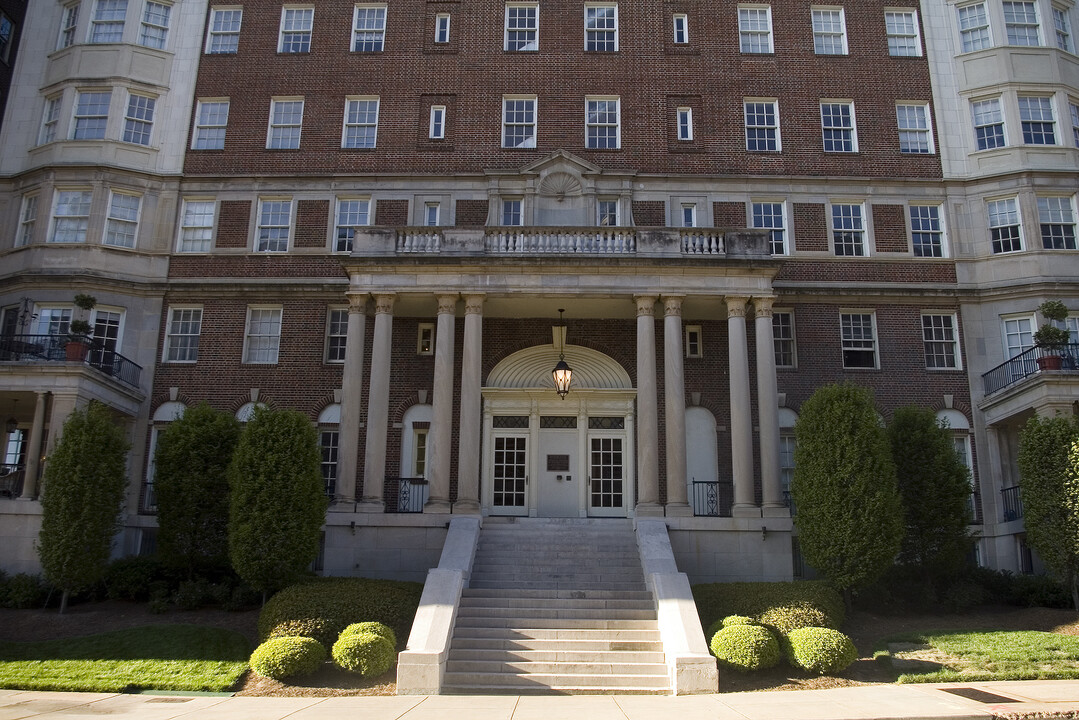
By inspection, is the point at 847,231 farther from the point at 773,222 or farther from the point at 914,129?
the point at 914,129

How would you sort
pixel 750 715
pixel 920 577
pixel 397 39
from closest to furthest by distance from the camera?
pixel 750 715, pixel 920 577, pixel 397 39

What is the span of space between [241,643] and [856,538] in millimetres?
13439

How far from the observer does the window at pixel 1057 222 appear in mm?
27781

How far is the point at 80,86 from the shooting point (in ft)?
96.9

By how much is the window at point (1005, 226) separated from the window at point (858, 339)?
16.0 feet

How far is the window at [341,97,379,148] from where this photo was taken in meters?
29.8

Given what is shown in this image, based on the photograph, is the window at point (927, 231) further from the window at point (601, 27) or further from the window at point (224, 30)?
the window at point (224, 30)

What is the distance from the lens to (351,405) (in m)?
23.5

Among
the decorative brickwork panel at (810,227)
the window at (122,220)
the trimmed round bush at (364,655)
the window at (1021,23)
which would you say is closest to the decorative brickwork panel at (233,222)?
the window at (122,220)

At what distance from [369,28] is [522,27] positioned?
18.0ft

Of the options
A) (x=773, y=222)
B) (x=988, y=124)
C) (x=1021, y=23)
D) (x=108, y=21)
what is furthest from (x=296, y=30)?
(x=1021, y=23)

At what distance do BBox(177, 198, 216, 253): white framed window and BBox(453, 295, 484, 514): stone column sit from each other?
36.0 ft

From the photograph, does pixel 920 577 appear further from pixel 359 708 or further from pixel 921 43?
pixel 921 43

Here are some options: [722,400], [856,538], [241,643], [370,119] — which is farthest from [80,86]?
[856,538]
